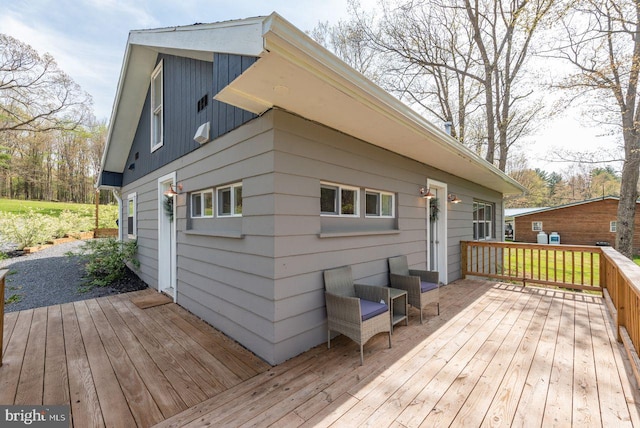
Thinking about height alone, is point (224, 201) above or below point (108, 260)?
above

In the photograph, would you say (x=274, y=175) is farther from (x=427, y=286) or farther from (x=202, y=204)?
(x=427, y=286)

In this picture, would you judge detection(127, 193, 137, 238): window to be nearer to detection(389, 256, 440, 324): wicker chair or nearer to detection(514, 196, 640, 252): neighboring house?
detection(389, 256, 440, 324): wicker chair

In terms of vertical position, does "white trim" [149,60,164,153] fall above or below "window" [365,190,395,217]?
above

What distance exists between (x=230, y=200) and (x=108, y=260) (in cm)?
442

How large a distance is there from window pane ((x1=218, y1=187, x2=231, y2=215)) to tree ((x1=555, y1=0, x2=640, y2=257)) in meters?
9.64

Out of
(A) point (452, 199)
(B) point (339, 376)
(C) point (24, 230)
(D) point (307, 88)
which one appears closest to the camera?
(D) point (307, 88)

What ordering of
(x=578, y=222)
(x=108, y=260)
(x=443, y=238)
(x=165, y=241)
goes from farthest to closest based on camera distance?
(x=578, y=222) < (x=108, y=260) < (x=443, y=238) < (x=165, y=241)

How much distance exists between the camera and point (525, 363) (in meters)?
2.60

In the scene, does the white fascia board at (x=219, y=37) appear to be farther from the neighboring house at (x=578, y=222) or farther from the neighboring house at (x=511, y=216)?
the neighboring house at (x=511, y=216)

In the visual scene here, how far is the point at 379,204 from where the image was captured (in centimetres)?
411

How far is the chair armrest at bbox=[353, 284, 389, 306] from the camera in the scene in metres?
3.02

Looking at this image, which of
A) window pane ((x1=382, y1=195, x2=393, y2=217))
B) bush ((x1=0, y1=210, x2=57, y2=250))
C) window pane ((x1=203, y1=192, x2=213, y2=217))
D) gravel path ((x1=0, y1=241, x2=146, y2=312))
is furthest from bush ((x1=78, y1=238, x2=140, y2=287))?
window pane ((x1=382, y1=195, x2=393, y2=217))

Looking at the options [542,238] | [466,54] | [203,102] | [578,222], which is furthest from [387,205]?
[578,222]

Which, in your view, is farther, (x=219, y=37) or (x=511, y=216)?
(x=511, y=216)
